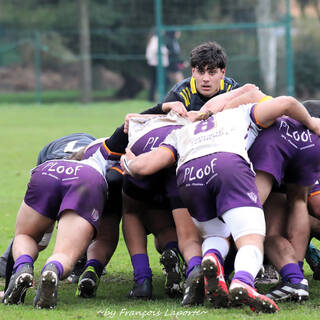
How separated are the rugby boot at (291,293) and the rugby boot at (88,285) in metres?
1.18

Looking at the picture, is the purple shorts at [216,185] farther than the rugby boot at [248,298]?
Yes

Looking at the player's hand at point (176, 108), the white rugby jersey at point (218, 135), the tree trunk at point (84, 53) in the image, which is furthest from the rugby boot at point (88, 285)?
the tree trunk at point (84, 53)

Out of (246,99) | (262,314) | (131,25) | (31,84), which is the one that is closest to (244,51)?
(131,25)

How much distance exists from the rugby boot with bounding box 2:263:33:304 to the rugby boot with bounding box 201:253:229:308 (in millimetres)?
1075

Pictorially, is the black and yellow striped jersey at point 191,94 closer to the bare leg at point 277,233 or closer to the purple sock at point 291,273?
the bare leg at point 277,233

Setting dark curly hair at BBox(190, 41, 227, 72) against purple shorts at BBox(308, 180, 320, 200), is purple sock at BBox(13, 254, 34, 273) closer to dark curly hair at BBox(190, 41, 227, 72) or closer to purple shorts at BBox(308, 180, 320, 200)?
purple shorts at BBox(308, 180, 320, 200)

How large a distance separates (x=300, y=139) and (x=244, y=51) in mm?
17291

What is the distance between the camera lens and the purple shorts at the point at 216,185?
16.7ft

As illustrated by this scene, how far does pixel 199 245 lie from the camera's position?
5.48 meters

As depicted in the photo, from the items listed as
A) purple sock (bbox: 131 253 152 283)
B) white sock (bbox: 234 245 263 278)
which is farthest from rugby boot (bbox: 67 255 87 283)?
white sock (bbox: 234 245 263 278)

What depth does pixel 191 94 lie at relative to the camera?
22.8 feet

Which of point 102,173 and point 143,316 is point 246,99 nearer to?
point 102,173

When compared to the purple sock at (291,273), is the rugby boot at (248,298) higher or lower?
higher

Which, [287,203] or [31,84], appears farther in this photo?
[31,84]
